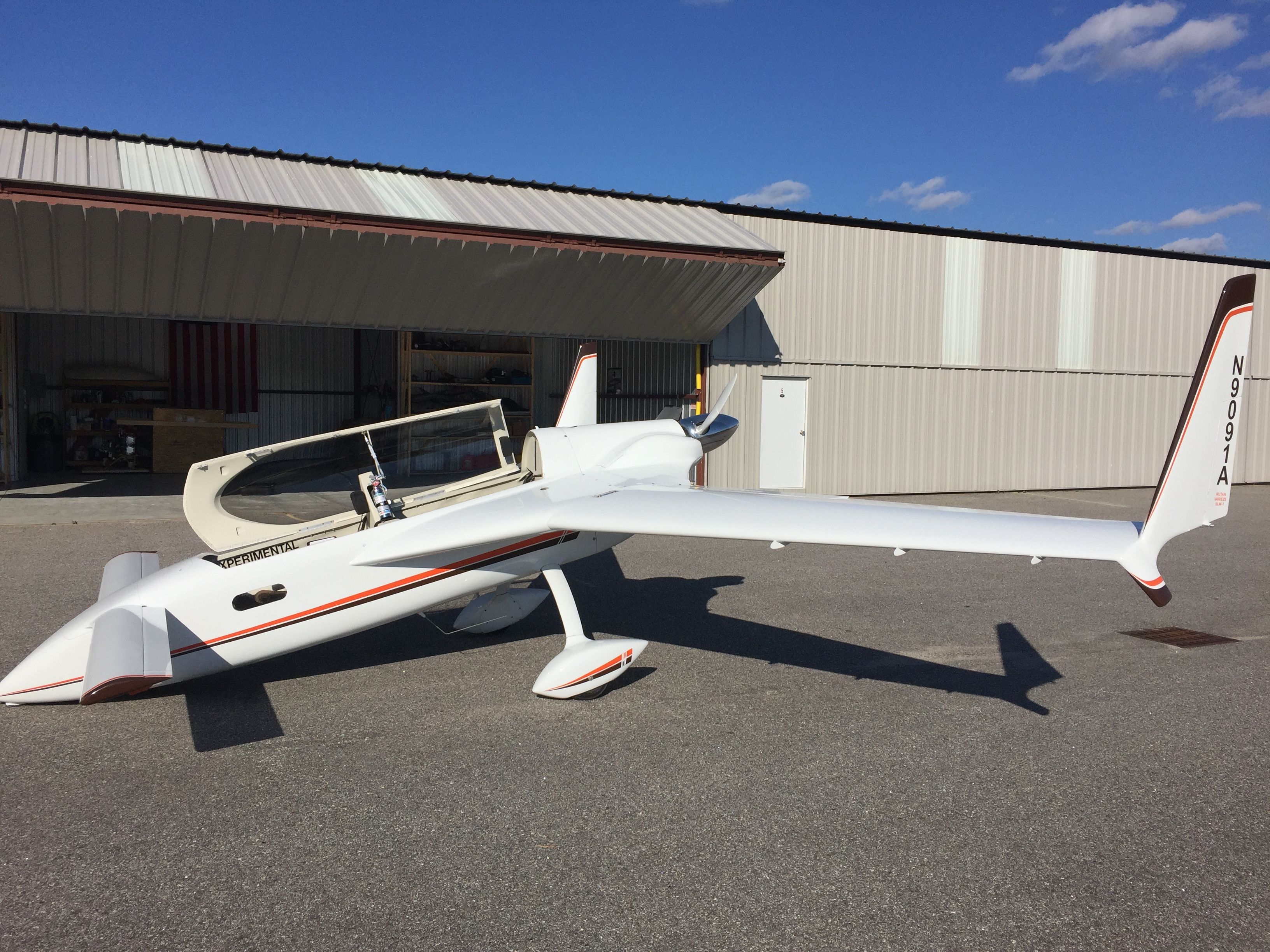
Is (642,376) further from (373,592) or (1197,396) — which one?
(1197,396)

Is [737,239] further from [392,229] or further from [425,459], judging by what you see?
[425,459]

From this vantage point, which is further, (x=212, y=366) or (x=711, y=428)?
(x=212, y=366)

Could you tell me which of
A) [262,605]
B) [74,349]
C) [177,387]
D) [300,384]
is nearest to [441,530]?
[262,605]

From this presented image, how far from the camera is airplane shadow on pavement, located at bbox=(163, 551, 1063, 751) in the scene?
526 cm

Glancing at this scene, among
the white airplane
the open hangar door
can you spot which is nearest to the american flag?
the open hangar door

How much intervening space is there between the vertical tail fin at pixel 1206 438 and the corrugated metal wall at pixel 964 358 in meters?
11.8

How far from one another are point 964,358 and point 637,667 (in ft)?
47.7

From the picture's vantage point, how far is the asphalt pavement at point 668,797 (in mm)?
3178

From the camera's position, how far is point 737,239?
49.6 feet

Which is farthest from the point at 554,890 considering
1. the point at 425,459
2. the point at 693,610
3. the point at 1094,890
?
the point at 693,610

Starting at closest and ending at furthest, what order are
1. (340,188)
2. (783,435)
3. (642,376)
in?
1. (340,188)
2. (783,435)
3. (642,376)

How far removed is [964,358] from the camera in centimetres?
1830

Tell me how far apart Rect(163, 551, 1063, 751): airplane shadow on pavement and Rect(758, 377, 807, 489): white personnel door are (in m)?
8.51

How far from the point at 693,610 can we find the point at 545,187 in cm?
1083
